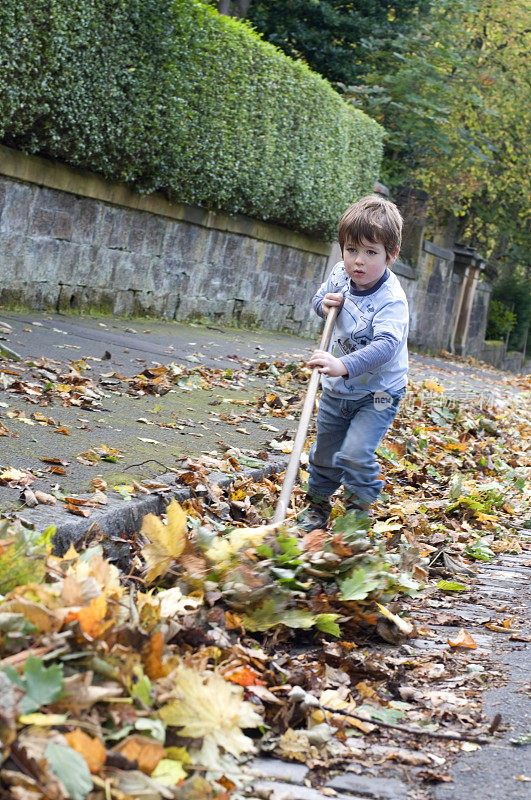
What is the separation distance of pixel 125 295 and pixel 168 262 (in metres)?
0.84

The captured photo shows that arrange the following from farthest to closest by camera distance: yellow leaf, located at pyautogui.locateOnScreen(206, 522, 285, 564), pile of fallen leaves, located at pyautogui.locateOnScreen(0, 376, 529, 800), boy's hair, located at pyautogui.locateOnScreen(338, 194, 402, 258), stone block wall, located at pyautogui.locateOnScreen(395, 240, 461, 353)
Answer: stone block wall, located at pyautogui.locateOnScreen(395, 240, 461, 353) → boy's hair, located at pyautogui.locateOnScreen(338, 194, 402, 258) → yellow leaf, located at pyautogui.locateOnScreen(206, 522, 285, 564) → pile of fallen leaves, located at pyautogui.locateOnScreen(0, 376, 529, 800)

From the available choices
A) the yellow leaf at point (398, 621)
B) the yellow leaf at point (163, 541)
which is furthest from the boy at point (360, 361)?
the yellow leaf at point (163, 541)

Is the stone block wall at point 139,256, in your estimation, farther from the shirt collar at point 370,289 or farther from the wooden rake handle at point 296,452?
the wooden rake handle at point 296,452

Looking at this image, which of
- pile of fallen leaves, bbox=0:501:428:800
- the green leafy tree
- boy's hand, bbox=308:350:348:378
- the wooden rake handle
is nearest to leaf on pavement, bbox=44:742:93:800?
pile of fallen leaves, bbox=0:501:428:800

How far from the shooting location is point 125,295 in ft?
31.8

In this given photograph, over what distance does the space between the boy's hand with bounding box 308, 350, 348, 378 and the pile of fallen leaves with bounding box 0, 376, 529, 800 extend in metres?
0.62

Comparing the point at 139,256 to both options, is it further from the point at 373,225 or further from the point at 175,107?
the point at 373,225

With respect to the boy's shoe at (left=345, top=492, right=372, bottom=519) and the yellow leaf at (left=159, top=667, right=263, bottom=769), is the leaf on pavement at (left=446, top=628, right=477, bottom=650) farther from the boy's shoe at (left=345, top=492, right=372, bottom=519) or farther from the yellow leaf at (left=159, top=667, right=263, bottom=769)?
the boy's shoe at (left=345, top=492, right=372, bottom=519)

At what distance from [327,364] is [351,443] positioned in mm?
481

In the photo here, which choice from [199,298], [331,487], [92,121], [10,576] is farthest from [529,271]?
[10,576]

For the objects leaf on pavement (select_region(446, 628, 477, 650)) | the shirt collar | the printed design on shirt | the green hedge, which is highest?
the green hedge

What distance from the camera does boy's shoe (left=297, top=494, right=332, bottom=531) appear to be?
13.8ft

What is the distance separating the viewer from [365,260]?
4.04 metres

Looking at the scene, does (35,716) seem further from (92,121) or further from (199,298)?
(199,298)
